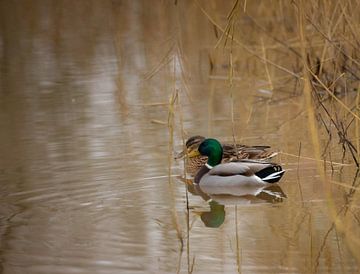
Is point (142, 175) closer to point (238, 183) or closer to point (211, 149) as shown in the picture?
point (211, 149)

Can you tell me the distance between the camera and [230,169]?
8.61 meters

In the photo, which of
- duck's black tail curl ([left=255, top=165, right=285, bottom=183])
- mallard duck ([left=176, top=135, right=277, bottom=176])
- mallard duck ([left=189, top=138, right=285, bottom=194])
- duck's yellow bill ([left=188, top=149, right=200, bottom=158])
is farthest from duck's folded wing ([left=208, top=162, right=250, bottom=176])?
duck's yellow bill ([left=188, top=149, right=200, bottom=158])

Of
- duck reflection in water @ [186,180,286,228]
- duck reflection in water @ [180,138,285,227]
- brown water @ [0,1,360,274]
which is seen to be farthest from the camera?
duck reflection in water @ [180,138,285,227]

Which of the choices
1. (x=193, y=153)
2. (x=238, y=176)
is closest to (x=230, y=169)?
(x=238, y=176)

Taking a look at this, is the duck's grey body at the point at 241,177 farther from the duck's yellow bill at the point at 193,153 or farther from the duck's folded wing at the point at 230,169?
the duck's yellow bill at the point at 193,153

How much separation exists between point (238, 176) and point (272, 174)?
328 millimetres

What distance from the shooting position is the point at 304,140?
9.78 metres

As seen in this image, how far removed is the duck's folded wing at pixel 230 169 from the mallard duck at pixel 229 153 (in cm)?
31

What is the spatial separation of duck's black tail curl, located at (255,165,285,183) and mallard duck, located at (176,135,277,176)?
615 mm

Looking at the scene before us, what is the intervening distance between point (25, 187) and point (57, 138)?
7.28 feet

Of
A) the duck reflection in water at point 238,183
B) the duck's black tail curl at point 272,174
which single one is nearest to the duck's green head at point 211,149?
the duck reflection in water at point 238,183

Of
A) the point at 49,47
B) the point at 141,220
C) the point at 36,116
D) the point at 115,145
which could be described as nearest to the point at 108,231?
the point at 141,220

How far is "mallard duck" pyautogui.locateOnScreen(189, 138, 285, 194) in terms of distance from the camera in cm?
833

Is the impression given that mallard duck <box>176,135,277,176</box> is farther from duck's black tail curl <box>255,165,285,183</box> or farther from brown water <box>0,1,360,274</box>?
duck's black tail curl <box>255,165,285,183</box>
